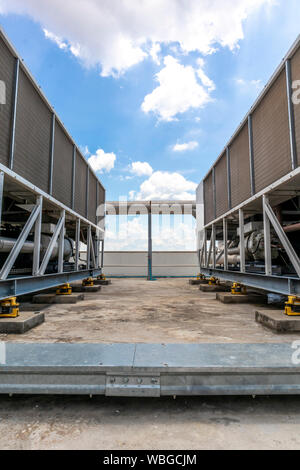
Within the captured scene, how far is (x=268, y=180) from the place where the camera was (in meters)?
5.33

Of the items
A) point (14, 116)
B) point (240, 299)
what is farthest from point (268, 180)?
point (14, 116)

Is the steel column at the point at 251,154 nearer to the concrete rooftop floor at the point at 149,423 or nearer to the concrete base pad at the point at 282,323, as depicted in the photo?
the concrete base pad at the point at 282,323

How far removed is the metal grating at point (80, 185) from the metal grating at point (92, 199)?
3.09 ft

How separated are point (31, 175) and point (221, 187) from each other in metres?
5.99

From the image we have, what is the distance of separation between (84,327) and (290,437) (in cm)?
324

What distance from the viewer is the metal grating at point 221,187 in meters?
8.37

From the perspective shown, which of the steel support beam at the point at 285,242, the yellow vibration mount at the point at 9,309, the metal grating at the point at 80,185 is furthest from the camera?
the metal grating at the point at 80,185

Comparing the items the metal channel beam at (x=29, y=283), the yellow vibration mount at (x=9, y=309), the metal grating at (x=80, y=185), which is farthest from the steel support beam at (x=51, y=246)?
the metal grating at (x=80, y=185)

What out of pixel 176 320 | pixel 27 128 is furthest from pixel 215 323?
pixel 27 128

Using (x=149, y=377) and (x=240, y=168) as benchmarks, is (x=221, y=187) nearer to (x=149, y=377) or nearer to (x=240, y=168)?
(x=240, y=168)

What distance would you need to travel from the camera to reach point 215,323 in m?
4.51

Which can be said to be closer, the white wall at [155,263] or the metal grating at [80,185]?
the metal grating at [80,185]

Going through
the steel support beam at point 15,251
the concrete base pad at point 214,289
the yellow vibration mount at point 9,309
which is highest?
the steel support beam at point 15,251

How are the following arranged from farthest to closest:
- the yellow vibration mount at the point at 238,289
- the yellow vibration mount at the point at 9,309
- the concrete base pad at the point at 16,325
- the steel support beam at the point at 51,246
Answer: the yellow vibration mount at the point at 238,289 → the steel support beam at the point at 51,246 → the yellow vibration mount at the point at 9,309 → the concrete base pad at the point at 16,325
